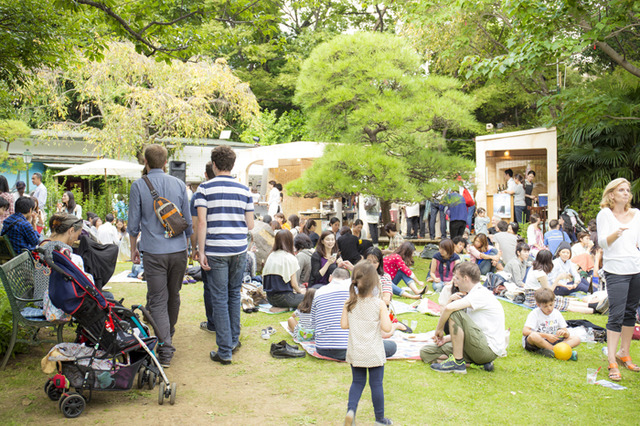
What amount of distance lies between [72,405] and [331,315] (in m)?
2.02

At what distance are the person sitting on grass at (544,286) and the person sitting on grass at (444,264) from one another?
3.51ft

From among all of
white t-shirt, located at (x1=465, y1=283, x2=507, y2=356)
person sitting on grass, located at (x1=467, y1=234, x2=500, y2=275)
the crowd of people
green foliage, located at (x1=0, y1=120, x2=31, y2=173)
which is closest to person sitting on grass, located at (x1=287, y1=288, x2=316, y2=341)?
the crowd of people

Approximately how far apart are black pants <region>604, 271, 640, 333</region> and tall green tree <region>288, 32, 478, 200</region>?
17.2ft

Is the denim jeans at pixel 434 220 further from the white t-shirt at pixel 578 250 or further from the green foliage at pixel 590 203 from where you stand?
the white t-shirt at pixel 578 250

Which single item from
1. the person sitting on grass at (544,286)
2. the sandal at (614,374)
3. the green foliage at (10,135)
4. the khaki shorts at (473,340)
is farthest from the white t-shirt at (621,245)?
the green foliage at (10,135)

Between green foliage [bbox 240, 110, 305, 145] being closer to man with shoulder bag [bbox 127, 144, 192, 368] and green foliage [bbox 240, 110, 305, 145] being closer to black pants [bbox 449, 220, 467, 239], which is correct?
black pants [bbox 449, 220, 467, 239]

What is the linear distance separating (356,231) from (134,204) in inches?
196

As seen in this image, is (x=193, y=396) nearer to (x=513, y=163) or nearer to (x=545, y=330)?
(x=545, y=330)

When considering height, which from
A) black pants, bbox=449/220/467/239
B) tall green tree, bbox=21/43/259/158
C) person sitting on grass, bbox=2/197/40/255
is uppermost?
tall green tree, bbox=21/43/259/158

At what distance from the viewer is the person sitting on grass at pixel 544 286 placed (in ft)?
22.2

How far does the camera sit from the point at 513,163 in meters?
14.9

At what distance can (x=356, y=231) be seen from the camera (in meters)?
8.56

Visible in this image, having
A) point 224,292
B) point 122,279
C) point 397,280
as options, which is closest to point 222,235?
point 224,292

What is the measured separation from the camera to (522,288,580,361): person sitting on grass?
16.0 feet
